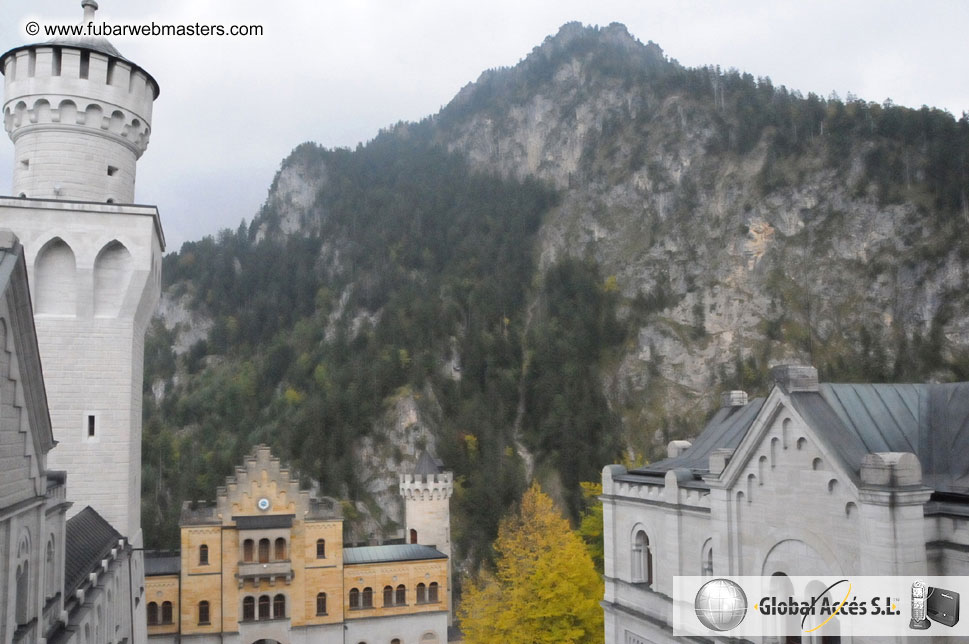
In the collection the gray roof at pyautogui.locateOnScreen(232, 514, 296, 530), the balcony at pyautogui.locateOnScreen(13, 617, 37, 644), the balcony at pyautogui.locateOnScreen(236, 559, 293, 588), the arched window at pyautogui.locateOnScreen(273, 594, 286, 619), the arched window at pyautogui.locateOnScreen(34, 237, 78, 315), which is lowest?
the arched window at pyautogui.locateOnScreen(273, 594, 286, 619)

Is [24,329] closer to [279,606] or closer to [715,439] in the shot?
[715,439]

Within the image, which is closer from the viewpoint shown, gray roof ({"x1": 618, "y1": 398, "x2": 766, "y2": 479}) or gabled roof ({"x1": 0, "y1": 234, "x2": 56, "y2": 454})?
gabled roof ({"x1": 0, "y1": 234, "x2": 56, "y2": 454})

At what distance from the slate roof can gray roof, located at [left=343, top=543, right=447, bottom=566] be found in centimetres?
2110

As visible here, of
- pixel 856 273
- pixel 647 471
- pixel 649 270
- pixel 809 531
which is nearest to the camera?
pixel 809 531

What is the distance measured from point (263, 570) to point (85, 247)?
22.5 m

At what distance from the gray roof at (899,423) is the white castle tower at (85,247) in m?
19.2

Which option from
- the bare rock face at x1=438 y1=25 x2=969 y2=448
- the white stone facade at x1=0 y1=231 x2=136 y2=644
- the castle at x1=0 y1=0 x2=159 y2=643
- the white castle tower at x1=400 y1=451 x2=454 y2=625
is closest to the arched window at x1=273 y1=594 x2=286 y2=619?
the white castle tower at x1=400 y1=451 x2=454 y2=625

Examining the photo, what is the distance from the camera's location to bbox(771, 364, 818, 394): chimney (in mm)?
16500

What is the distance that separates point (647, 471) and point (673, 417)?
67.2 metres

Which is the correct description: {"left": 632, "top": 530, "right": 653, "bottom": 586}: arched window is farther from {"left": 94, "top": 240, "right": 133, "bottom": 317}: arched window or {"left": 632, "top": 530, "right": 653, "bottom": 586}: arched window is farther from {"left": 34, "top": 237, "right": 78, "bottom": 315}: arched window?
{"left": 34, "top": 237, "right": 78, "bottom": 315}: arched window

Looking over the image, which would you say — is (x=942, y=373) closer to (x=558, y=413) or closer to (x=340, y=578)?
(x=558, y=413)

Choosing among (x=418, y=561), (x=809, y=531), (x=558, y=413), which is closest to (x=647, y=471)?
(x=809, y=531)

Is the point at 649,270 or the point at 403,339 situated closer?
the point at 403,339

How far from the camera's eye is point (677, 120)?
121m
